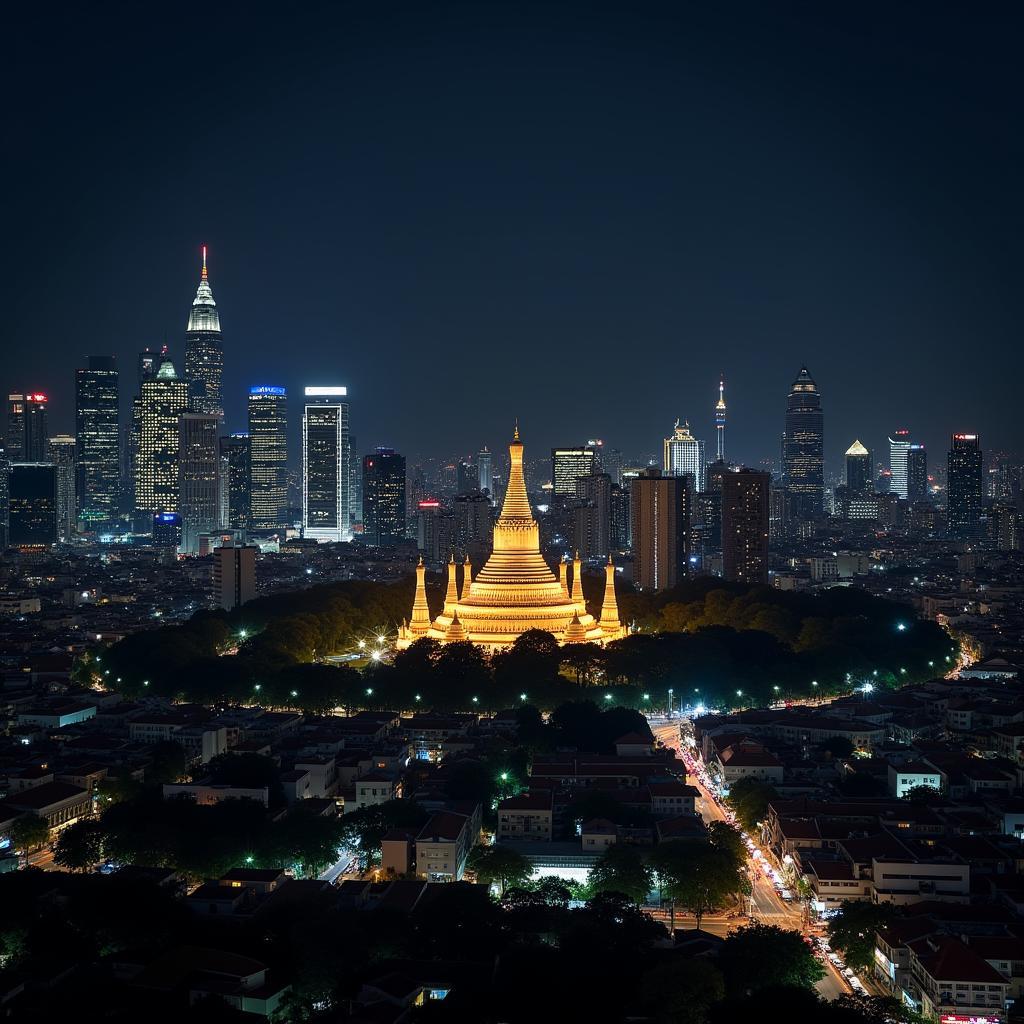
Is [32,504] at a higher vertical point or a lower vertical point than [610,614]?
higher

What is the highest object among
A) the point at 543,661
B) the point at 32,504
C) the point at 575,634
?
the point at 32,504

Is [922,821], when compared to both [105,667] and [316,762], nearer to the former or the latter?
[316,762]

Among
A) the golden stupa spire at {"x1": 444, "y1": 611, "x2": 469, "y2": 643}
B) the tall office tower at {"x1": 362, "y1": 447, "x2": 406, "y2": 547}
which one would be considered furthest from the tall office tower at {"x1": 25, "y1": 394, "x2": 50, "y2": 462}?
the golden stupa spire at {"x1": 444, "y1": 611, "x2": 469, "y2": 643}

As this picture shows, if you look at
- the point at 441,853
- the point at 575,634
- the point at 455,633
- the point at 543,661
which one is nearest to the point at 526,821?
the point at 441,853

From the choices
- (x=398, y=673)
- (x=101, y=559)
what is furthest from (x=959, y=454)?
(x=398, y=673)

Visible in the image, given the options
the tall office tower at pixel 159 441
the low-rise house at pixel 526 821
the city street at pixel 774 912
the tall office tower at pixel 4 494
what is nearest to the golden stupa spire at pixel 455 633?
the city street at pixel 774 912

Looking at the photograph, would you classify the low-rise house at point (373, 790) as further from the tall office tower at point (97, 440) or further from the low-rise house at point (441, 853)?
the tall office tower at point (97, 440)

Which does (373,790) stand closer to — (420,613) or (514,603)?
(514,603)

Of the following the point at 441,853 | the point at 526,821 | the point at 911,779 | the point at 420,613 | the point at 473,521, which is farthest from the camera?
the point at 473,521
